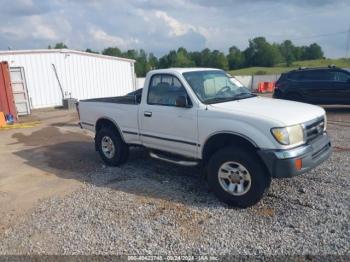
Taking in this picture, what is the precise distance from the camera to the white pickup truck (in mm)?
4324

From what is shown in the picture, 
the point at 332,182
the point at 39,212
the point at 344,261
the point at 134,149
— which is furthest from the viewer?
the point at 134,149

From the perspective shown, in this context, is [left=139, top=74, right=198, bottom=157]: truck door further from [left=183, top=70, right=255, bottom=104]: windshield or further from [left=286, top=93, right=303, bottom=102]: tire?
[left=286, top=93, right=303, bottom=102]: tire

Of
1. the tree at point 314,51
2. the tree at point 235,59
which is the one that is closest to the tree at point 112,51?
the tree at point 235,59

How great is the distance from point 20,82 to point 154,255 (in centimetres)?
1558

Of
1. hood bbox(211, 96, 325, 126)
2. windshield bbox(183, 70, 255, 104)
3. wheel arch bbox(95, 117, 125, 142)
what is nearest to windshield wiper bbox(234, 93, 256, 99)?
windshield bbox(183, 70, 255, 104)

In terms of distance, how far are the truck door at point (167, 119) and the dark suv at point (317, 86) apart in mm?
9307

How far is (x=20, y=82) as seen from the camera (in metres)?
16.8

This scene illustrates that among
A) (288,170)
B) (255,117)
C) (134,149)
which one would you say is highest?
(255,117)

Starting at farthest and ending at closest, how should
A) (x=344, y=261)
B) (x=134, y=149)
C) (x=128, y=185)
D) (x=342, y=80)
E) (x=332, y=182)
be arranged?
(x=342, y=80) < (x=134, y=149) < (x=128, y=185) < (x=332, y=182) < (x=344, y=261)

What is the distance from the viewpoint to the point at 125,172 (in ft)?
21.2

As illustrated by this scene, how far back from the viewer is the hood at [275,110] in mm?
4402

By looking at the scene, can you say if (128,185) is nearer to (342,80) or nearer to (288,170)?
(288,170)

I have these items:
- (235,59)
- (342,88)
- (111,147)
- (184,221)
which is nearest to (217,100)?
(184,221)

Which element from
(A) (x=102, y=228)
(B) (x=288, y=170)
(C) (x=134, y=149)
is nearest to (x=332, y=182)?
(B) (x=288, y=170)
